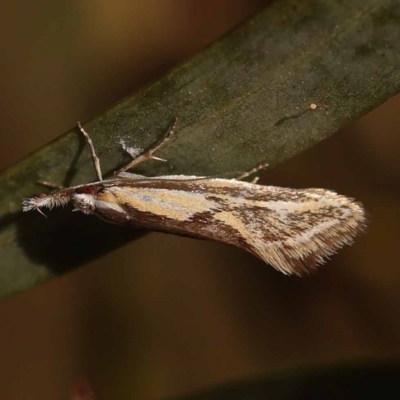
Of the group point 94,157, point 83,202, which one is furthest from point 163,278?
point 94,157

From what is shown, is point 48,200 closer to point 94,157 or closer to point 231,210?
point 94,157

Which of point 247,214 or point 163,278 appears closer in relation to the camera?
point 247,214

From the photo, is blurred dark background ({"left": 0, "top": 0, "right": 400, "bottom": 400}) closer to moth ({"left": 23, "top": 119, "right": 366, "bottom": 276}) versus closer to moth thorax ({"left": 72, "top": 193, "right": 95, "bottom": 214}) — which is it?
moth ({"left": 23, "top": 119, "right": 366, "bottom": 276})

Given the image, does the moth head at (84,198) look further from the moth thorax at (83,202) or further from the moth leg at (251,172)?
the moth leg at (251,172)

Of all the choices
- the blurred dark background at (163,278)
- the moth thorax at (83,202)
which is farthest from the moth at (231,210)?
the blurred dark background at (163,278)

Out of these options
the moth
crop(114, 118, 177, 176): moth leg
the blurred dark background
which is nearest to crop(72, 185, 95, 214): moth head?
the moth

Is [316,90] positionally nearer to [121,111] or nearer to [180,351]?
[121,111]
